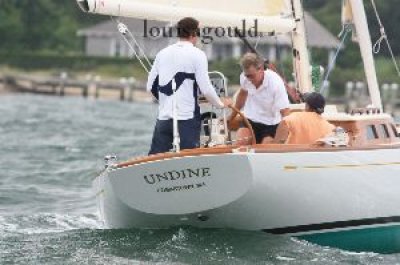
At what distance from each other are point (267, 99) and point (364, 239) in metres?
1.85

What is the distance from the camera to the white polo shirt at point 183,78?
43.5 ft

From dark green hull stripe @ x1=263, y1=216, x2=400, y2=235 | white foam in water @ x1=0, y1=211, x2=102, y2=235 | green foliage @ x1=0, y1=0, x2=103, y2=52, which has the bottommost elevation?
white foam in water @ x1=0, y1=211, x2=102, y2=235

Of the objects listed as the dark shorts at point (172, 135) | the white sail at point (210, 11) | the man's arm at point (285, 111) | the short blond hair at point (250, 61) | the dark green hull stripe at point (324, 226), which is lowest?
the dark green hull stripe at point (324, 226)

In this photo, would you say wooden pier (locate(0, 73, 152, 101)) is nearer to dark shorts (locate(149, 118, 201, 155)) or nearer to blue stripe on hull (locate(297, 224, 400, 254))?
blue stripe on hull (locate(297, 224, 400, 254))

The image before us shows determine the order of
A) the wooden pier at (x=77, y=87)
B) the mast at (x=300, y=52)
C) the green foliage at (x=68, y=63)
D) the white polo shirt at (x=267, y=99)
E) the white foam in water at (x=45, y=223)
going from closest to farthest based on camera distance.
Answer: the white polo shirt at (x=267, y=99) → the white foam in water at (x=45, y=223) → the mast at (x=300, y=52) → the wooden pier at (x=77, y=87) → the green foliage at (x=68, y=63)

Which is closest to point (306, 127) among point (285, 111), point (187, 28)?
point (285, 111)

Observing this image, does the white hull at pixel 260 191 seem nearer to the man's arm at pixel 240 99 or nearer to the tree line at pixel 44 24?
the man's arm at pixel 240 99

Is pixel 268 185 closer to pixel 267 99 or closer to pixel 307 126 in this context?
pixel 307 126

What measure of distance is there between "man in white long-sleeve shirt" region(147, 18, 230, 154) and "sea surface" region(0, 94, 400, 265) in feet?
3.55

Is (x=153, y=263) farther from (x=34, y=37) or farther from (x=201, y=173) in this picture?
(x=34, y=37)

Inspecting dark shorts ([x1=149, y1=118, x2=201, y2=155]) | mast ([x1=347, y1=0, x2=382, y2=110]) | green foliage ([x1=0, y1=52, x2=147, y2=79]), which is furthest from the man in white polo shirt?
green foliage ([x1=0, y1=52, x2=147, y2=79])

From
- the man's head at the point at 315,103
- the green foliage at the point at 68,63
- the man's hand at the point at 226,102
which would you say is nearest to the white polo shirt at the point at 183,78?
the man's hand at the point at 226,102

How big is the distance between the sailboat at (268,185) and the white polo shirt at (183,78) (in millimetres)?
500

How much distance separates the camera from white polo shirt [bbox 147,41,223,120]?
522 inches
